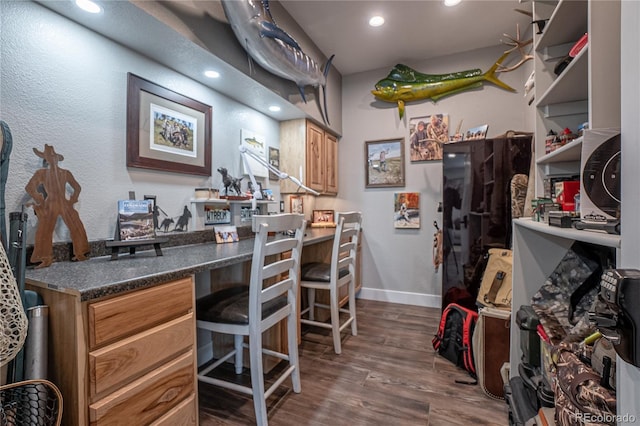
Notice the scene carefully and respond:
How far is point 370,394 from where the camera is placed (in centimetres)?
174

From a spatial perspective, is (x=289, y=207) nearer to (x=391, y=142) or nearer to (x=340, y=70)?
(x=391, y=142)

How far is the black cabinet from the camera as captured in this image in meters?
2.37

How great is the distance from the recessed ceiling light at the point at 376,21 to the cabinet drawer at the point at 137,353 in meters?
2.71

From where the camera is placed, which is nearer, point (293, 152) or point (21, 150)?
point (21, 150)

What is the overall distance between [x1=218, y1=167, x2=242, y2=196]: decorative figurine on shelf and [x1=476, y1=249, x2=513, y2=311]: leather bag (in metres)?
1.98

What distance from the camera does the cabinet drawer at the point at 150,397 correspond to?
0.91 meters

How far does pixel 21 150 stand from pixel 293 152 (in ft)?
6.89

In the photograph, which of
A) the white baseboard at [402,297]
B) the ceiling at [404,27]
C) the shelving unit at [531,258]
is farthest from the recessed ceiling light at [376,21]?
the white baseboard at [402,297]

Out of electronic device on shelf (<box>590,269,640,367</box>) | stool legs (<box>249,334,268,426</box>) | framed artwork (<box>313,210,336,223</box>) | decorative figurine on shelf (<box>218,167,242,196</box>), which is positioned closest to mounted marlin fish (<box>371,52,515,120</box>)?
framed artwork (<box>313,210,336,223</box>)

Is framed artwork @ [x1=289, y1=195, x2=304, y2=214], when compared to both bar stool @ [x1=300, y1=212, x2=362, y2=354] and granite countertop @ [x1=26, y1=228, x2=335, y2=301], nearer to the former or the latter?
bar stool @ [x1=300, y1=212, x2=362, y2=354]

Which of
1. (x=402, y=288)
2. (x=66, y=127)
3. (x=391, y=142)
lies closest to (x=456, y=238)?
(x=402, y=288)

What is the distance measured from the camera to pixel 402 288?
345 centimetres

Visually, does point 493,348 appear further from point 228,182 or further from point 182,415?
point 228,182

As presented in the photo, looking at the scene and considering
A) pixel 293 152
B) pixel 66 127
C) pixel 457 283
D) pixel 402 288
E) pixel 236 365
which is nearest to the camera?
pixel 66 127
